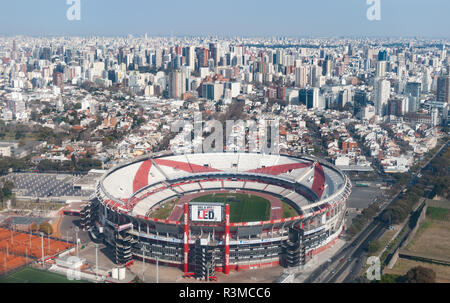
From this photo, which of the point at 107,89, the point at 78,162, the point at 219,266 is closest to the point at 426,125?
the point at 78,162

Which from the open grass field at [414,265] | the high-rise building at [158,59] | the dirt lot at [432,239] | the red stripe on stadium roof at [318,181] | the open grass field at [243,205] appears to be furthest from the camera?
the high-rise building at [158,59]

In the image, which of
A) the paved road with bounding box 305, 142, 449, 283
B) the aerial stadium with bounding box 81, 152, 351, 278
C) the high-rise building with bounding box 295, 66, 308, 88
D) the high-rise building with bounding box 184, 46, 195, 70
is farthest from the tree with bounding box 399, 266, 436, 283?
the high-rise building with bounding box 184, 46, 195, 70

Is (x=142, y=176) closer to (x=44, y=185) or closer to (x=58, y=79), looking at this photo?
(x=44, y=185)

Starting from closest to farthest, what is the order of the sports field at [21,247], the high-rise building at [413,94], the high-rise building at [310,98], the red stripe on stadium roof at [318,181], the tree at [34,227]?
the sports field at [21,247]
the tree at [34,227]
the red stripe on stadium roof at [318,181]
the high-rise building at [413,94]
the high-rise building at [310,98]

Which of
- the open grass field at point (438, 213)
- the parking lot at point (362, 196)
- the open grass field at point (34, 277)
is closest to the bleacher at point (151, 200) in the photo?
the open grass field at point (34, 277)

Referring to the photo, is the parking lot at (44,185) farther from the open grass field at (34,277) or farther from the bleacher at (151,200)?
the open grass field at (34,277)

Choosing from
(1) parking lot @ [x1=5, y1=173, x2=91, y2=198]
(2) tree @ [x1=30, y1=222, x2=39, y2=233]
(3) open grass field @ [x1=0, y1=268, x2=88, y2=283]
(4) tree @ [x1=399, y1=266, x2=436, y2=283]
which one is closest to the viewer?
(4) tree @ [x1=399, y1=266, x2=436, y2=283]

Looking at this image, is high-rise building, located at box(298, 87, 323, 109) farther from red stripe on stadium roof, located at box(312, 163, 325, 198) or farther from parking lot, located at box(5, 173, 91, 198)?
parking lot, located at box(5, 173, 91, 198)
